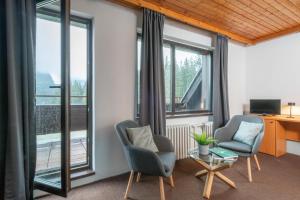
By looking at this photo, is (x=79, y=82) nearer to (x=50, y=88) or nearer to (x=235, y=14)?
(x=50, y=88)

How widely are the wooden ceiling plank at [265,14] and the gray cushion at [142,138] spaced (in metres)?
2.37

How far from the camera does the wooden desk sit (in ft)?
12.3

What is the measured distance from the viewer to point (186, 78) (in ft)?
12.7

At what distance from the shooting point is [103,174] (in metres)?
2.69

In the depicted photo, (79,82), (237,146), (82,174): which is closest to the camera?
(82,174)

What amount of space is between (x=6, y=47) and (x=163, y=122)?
7.09 ft

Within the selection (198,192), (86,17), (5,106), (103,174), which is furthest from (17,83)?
(198,192)

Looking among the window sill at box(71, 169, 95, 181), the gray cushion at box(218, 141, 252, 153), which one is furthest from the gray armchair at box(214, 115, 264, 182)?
the window sill at box(71, 169, 95, 181)

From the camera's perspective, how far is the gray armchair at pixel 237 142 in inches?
109

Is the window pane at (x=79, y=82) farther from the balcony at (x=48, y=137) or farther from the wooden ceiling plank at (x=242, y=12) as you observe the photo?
the wooden ceiling plank at (x=242, y=12)

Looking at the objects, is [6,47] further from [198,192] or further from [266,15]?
[266,15]

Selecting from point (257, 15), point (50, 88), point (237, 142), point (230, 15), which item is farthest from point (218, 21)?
point (50, 88)

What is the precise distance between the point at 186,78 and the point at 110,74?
1754mm

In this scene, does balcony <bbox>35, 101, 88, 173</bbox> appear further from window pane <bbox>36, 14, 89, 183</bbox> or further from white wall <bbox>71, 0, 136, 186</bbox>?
white wall <bbox>71, 0, 136, 186</bbox>
